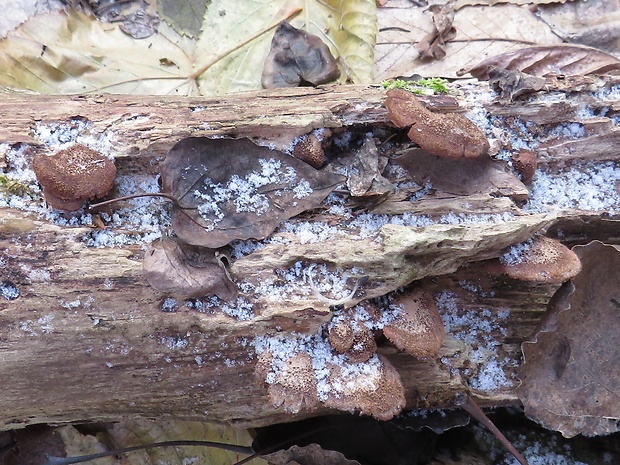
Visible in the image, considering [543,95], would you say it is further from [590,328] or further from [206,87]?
[206,87]

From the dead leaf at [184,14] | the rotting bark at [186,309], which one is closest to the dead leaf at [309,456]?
the rotting bark at [186,309]

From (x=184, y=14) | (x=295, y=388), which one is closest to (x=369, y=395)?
(x=295, y=388)

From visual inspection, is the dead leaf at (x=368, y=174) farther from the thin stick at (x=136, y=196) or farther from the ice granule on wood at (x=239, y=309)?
the thin stick at (x=136, y=196)

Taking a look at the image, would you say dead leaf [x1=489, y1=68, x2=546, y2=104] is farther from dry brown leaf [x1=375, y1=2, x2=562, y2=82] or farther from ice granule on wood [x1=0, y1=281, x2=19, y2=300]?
ice granule on wood [x1=0, y1=281, x2=19, y2=300]

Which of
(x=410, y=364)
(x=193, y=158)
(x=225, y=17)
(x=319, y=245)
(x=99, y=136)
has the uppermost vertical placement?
(x=225, y=17)

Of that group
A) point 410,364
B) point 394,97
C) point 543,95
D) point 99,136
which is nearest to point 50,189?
point 99,136

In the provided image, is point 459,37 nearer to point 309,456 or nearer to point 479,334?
point 479,334
